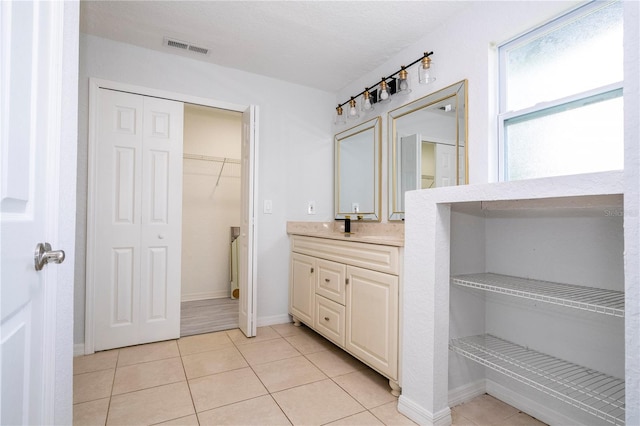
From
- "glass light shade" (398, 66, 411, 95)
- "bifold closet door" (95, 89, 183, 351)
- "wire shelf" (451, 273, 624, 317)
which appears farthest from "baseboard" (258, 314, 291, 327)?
"glass light shade" (398, 66, 411, 95)

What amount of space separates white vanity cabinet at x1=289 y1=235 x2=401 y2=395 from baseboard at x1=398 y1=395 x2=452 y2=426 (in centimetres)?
16

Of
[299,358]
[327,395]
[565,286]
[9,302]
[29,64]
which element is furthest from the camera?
[299,358]

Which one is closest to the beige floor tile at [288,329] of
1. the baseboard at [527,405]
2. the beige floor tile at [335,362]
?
the beige floor tile at [335,362]

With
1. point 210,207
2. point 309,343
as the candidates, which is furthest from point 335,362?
point 210,207

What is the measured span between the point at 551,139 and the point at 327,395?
1936 mm

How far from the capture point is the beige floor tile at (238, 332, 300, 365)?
2377mm

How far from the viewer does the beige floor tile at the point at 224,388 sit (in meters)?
1.82

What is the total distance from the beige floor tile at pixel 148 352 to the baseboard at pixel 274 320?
775 millimetres

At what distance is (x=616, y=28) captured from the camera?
5.08ft

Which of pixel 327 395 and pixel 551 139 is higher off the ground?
pixel 551 139

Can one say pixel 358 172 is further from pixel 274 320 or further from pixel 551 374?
pixel 551 374

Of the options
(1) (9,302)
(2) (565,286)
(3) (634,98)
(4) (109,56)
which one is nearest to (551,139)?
(2) (565,286)

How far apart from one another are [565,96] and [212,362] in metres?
2.75

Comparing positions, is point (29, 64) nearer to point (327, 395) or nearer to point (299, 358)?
point (327, 395)
